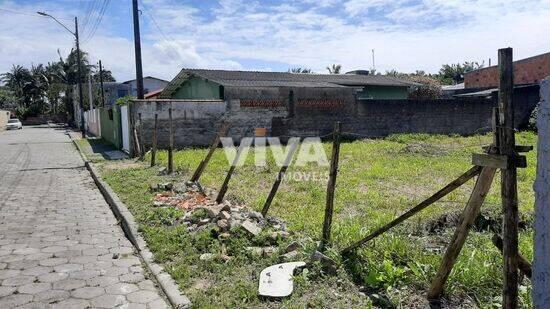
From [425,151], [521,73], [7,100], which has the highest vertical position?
[7,100]

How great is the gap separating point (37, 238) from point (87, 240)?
2.26 feet

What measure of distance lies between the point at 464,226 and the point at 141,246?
12.1ft

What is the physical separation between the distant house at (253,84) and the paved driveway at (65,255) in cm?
981

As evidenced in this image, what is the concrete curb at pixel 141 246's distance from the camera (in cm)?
364

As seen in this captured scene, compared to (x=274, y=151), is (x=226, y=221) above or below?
below

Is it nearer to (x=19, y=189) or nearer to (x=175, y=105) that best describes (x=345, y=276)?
(x=19, y=189)

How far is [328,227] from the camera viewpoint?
4.64m

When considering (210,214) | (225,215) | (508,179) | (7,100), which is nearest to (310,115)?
(210,214)

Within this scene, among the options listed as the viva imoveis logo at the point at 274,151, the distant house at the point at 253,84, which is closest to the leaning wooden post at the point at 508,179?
the viva imoveis logo at the point at 274,151

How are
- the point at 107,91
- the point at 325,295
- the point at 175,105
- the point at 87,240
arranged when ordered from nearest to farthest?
the point at 325,295 < the point at 87,240 < the point at 175,105 < the point at 107,91

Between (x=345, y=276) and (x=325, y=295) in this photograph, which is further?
(x=345, y=276)

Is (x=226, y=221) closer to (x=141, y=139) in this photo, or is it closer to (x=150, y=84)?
(x=141, y=139)

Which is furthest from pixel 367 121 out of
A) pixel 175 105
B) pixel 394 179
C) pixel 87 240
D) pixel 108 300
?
pixel 108 300

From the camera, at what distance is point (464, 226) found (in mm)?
2914
